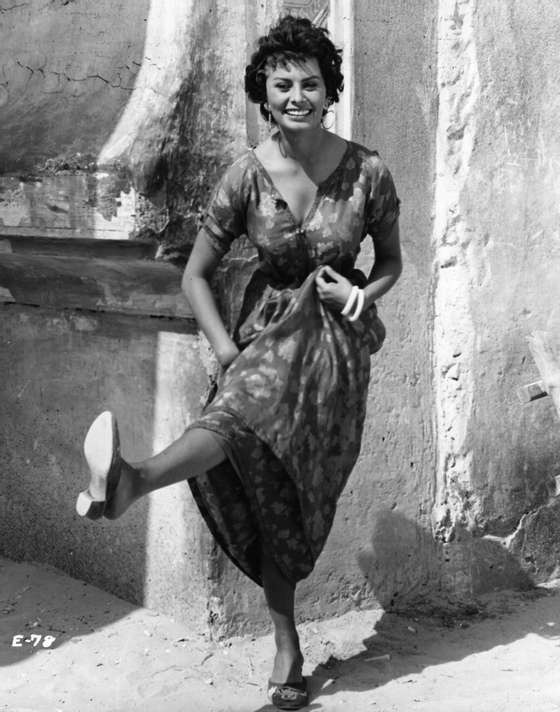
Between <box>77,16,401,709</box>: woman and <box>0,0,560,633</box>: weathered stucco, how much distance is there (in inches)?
15.8

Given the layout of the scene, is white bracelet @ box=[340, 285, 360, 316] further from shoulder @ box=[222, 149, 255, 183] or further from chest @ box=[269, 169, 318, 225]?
shoulder @ box=[222, 149, 255, 183]

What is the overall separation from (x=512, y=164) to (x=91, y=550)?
2.01 meters

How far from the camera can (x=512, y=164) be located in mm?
4172

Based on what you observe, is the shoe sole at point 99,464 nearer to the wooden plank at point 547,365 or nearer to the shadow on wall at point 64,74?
the shadow on wall at point 64,74

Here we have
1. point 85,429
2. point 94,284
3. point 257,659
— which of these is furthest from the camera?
point 85,429

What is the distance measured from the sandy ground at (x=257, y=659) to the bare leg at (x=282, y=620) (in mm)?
122

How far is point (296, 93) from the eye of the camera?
3.07 m

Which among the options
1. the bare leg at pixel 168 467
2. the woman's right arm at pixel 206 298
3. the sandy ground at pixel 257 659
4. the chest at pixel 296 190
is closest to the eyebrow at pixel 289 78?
the chest at pixel 296 190

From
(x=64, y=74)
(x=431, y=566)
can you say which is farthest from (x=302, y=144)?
(x=431, y=566)

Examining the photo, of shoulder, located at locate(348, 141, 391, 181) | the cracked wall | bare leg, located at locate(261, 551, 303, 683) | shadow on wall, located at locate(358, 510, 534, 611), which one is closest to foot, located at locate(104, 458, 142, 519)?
bare leg, located at locate(261, 551, 303, 683)

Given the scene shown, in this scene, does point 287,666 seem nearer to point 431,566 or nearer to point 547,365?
point 431,566

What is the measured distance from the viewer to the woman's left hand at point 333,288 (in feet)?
10.3

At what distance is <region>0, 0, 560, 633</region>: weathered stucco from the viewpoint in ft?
11.9

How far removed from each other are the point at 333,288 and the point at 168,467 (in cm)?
65
